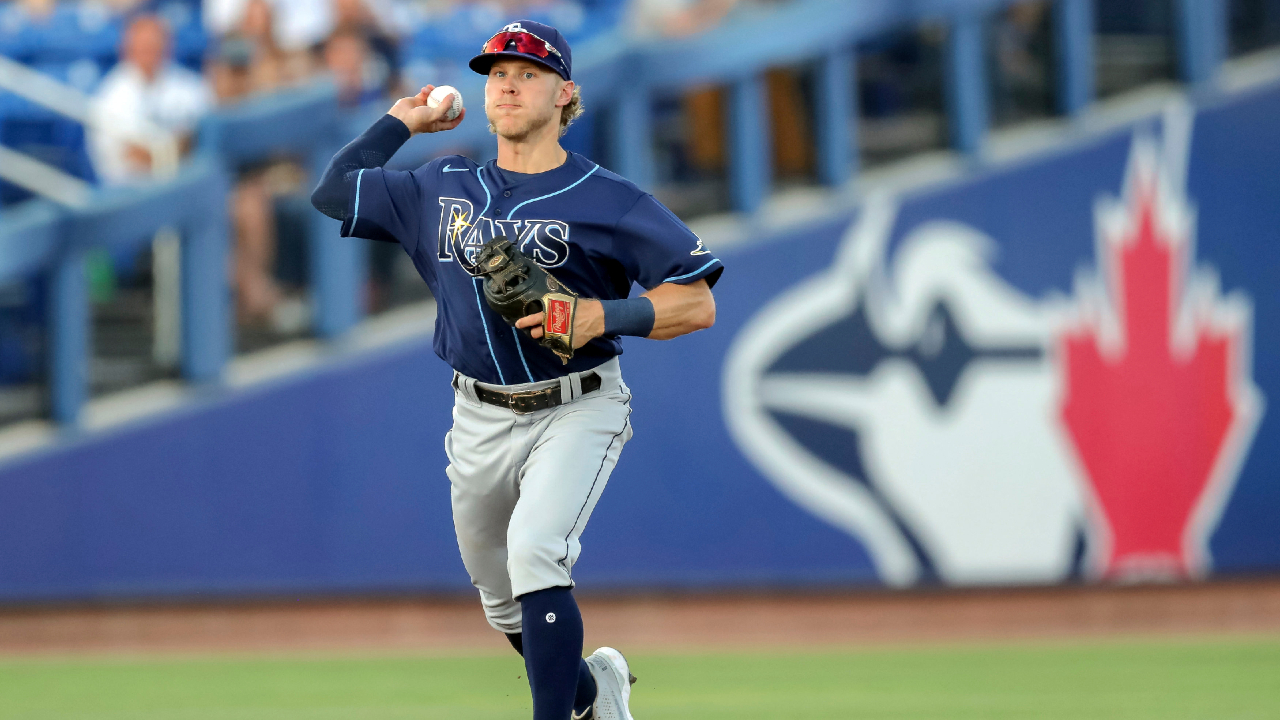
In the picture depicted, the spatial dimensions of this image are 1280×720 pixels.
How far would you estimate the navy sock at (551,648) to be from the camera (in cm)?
347

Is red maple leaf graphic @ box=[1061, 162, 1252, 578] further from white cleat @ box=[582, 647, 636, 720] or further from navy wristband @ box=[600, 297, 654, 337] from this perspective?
A: navy wristband @ box=[600, 297, 654, 337]

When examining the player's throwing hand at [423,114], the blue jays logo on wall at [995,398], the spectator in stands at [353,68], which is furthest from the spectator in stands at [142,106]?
the player's throwing hand at [423,114]

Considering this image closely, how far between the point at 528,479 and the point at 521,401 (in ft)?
0.64

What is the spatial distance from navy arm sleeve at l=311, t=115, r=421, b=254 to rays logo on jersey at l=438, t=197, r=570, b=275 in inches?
9.0

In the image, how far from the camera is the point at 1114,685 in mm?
5551

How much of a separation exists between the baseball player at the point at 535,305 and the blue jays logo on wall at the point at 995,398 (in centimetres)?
398

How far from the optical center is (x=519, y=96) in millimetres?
3617

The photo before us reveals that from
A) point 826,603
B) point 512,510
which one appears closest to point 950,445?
point 826,603

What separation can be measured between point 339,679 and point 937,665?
8.11ft

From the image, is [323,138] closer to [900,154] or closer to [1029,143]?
[900,154]

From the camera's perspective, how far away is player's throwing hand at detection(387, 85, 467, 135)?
3939mm

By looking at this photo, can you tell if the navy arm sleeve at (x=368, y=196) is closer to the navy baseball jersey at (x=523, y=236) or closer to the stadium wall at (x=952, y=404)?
the navy baseball jersey at (x=523, y=236)

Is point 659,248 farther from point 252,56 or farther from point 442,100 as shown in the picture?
point 252,56

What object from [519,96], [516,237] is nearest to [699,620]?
[516,237]
